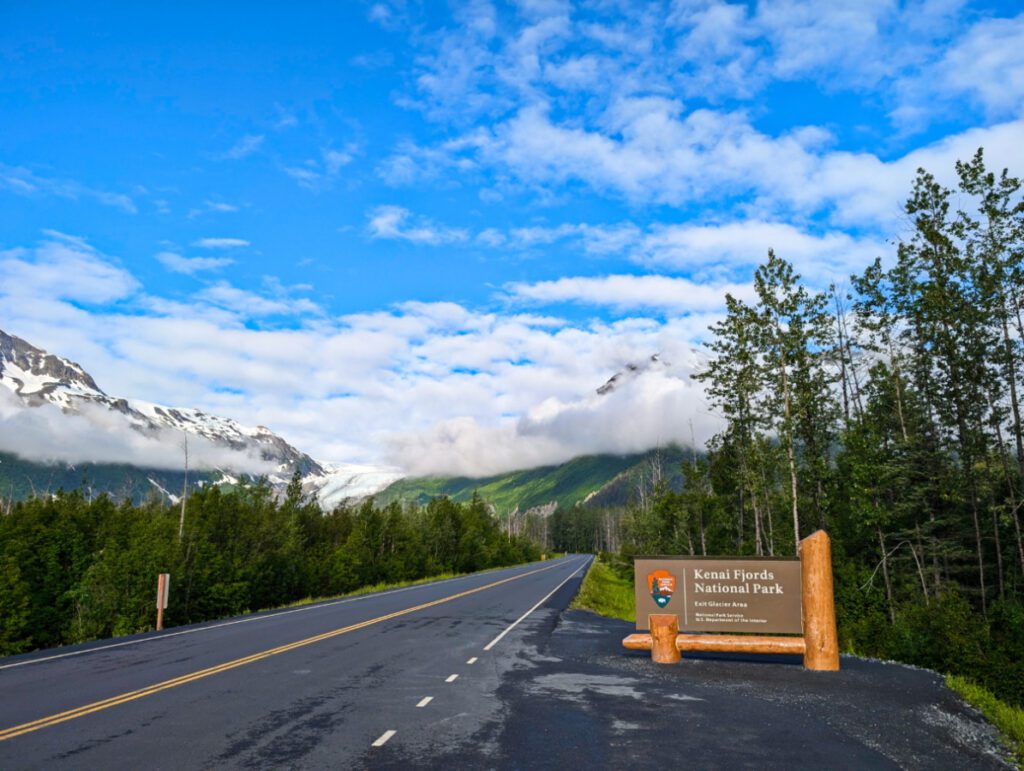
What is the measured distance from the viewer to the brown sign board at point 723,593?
1367 centimetres

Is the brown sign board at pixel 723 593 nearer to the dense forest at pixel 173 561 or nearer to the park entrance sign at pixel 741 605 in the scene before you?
the park entrance sign at pixel 741 605

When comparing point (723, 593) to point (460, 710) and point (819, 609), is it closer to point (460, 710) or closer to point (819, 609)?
point (819, 609)

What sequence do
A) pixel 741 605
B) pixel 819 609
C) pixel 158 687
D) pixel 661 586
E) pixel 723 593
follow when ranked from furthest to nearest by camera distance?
pixel 661 586 → pixel 723 593 → pixel 741 605 → pixel 819 609 → pixel 158 687

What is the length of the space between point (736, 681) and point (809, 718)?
277cm

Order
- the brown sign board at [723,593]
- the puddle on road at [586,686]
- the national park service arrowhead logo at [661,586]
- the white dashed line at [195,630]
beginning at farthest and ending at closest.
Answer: the national park service arrowhead logo at [661,586] < the brown sign board at [723,593] < the white dashed line at [195,630] < the puddle on road at [586,686]

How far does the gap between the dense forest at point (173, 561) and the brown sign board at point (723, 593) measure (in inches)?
734

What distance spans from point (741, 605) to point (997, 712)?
470cm

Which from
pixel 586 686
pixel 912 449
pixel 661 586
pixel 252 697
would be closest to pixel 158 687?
pixel 252 697

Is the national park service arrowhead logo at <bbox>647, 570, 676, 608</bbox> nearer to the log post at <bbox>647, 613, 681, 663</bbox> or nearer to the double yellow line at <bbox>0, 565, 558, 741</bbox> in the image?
the log post at <bbox>647, 613, 681, 663</bbox>

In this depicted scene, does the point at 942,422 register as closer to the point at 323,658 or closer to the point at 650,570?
the point at 650,570

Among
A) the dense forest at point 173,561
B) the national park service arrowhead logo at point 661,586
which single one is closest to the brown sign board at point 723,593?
the national park service arrowhead logo at point 661,586

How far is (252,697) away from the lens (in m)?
10.0

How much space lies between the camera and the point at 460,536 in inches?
2749

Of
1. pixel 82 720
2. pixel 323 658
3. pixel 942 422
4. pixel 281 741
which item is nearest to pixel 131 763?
pixel 281 741
